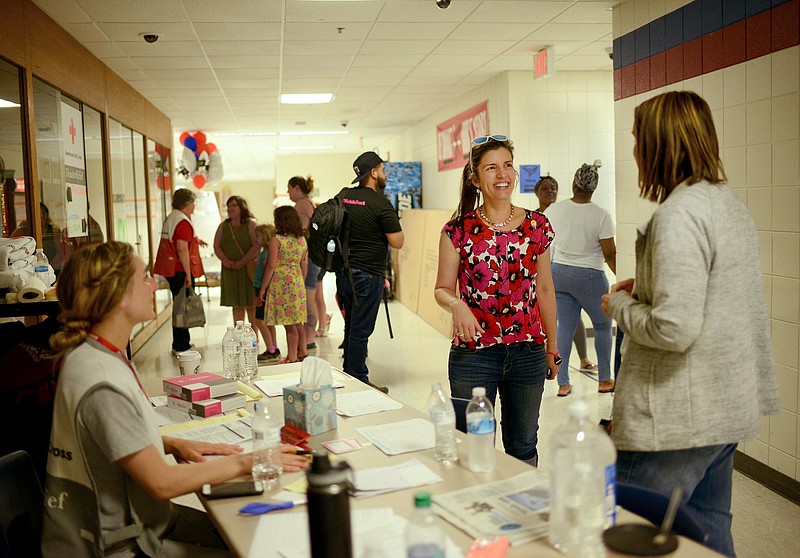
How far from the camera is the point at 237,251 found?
7305 millimetres

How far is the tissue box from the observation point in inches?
94.4

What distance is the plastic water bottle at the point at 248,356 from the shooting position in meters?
3.24

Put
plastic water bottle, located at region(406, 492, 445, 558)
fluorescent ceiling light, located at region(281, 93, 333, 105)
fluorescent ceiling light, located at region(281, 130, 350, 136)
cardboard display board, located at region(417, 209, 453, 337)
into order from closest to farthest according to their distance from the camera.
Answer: plastic water bottle, located at region(406, 492, 445, 558) < cardboard display board, located at region(417, 209, 453, 337) < fluorescent ceiling light, located at region(281, 93, 333, 105) < fluorescent ceiling light, located at region(281, 130, 350, 136)

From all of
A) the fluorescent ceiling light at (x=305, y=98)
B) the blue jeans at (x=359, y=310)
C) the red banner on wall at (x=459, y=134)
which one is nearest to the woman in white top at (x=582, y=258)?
the blue jeans at (x=359, y=310)

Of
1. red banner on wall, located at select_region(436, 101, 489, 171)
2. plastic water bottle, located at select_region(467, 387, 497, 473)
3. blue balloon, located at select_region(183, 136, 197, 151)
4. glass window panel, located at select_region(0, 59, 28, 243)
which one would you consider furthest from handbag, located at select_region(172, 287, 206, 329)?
blue balloon, located at select_region(183, 136, 197, 151)

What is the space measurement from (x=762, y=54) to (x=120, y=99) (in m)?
6.71

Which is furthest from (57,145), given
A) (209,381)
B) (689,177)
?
(689,177)

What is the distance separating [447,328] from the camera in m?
8.65

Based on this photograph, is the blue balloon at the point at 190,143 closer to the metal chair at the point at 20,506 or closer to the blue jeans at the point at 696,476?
the metal chair at the point at 20,506

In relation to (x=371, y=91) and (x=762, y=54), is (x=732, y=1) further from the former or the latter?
(x=371, y=91)

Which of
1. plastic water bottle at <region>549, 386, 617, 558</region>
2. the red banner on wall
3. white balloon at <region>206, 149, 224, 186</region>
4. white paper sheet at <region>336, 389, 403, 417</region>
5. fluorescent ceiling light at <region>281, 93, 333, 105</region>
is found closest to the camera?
plastic water bottle at <region>549, 386, 617, 558</region>

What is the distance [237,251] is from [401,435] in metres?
5.26

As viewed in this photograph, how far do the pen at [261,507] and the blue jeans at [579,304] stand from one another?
4088mm

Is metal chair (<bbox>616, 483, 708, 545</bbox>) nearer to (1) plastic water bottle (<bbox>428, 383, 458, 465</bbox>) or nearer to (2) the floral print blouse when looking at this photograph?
(1) plastic water bottle (<bbox>428, 383, 458, 465</bbox>)
